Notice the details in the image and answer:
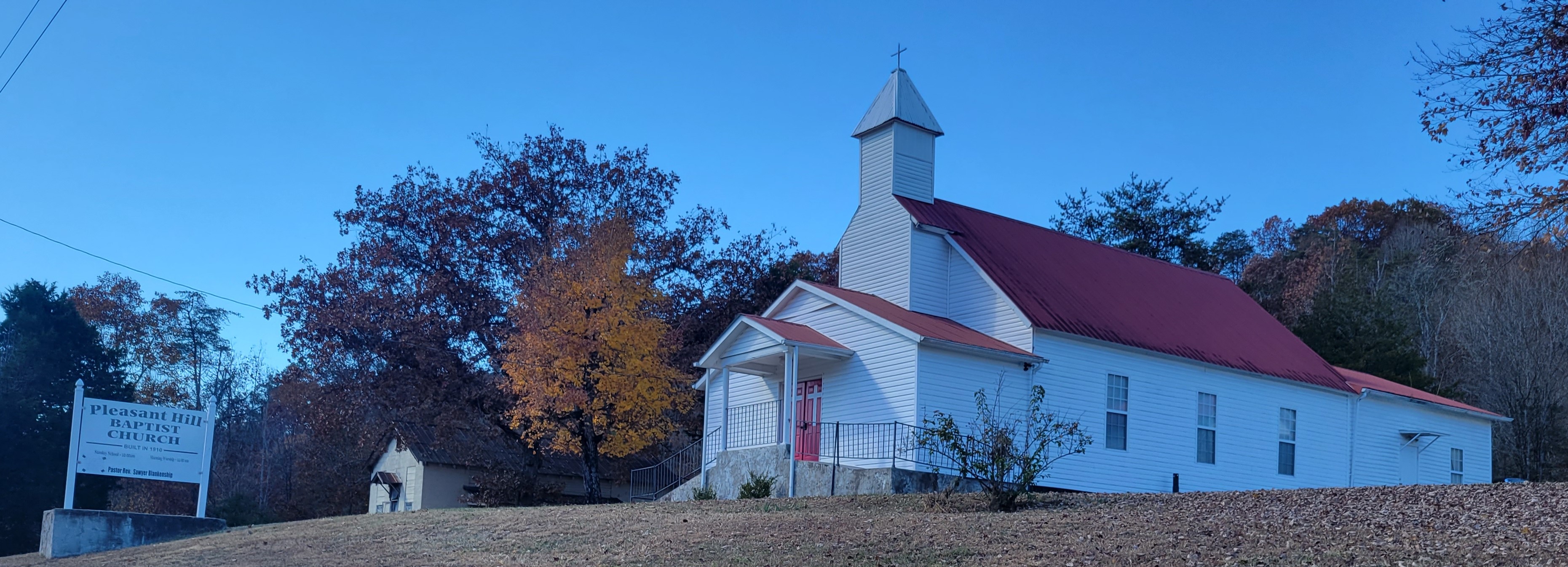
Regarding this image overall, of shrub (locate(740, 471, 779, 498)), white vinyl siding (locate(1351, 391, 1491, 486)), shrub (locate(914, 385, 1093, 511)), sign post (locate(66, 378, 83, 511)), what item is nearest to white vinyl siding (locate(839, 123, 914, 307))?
shrub (locate(914, 385, 1093, 511))

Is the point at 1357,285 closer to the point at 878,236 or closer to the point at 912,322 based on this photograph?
the point at 878,236

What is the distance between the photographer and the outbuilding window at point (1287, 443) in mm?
28609

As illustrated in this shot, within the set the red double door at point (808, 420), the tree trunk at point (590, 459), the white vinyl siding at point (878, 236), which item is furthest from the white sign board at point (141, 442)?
the white vinyl siding at point (878, 236)

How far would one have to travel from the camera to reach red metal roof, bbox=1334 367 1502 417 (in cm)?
3066

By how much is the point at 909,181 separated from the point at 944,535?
14.3 meters

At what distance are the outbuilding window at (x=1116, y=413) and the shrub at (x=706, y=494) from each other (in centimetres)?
798

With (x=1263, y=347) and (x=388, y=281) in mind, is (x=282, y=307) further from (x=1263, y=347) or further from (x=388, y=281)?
(x=1263, y=347)

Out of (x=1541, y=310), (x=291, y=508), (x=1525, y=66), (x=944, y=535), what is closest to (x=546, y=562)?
(x=944, y=535)

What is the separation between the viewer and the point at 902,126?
2744 cm

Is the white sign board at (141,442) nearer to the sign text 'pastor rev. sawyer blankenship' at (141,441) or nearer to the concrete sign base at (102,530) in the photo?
the sign text 'pastor rev. sawyer blankenship' at (141,441)

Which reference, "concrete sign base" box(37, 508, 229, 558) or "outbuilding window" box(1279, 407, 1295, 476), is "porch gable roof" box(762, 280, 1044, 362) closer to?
"outbuilding window" box(1279, 407, 1295, 476)

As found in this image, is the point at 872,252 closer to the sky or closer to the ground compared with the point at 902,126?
closer to the ground

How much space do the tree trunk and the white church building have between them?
2.05 meters

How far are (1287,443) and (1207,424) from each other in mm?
2760
